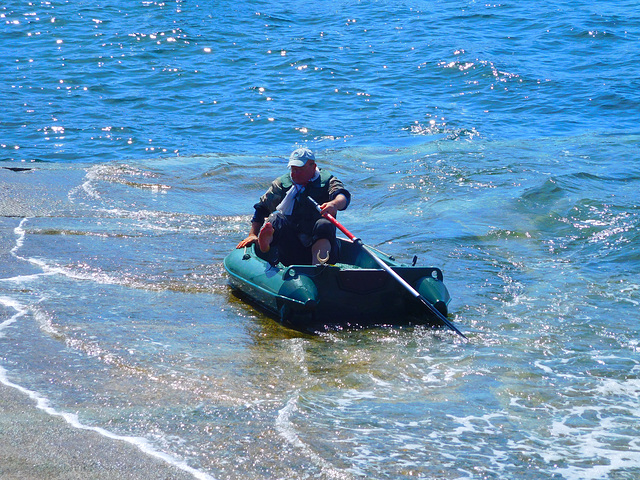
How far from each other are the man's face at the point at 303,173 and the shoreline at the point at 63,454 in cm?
336

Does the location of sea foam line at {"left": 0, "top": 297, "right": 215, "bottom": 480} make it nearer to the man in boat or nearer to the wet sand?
the wet sand

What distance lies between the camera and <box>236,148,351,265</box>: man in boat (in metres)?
7.25

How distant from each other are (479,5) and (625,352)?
74.0ft

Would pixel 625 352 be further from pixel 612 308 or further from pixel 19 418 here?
pixel 19 418

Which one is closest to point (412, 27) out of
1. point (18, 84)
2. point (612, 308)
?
point (18, 84)

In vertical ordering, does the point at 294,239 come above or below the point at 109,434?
above

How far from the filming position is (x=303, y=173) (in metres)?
7.34

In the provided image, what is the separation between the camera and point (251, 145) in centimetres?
1590

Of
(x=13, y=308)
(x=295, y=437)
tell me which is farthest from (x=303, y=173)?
(x=295, y=437)

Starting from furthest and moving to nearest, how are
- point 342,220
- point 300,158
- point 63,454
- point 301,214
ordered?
point 342,220 < point 301,214 < point 300,158 < point 63,454

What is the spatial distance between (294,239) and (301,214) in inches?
9.7

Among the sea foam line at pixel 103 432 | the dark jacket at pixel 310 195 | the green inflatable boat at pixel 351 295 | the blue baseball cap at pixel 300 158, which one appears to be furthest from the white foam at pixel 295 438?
the blue baseball cap at pixel 300 158

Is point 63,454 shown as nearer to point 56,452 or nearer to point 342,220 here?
point 56,452

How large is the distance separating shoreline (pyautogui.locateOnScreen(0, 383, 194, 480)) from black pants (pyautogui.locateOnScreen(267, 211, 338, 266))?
305 centimetres
